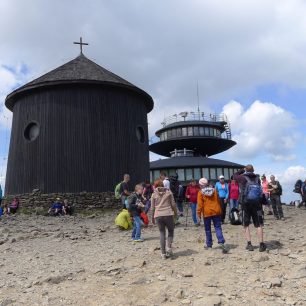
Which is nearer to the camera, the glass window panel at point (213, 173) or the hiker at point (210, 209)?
the hiker at point (210, 209)

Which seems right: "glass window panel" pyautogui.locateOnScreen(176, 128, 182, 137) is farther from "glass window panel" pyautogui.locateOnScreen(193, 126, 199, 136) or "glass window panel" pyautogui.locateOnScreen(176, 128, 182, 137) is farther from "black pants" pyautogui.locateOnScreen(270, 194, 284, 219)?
"black pants" pyautogui.locateOnScreen(270, 194, 284, 219)

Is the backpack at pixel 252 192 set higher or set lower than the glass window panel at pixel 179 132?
lower

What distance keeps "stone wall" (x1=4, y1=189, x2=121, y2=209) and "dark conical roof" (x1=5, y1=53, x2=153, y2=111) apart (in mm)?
6104

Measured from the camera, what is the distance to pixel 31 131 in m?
24.6

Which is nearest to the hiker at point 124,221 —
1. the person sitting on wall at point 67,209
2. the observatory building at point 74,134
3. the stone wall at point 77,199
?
the person sitting on wall at point 67,209

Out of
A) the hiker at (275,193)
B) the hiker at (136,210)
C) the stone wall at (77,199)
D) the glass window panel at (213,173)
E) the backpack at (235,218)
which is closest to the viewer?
the hiker at (136,210)

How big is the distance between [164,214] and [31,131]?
56.0 feet

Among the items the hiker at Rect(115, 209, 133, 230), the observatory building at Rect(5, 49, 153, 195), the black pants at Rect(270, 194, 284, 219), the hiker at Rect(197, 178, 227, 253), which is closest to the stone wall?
the observatory building at Rect(5, 49, 153, 195)

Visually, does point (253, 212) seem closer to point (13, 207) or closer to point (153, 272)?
point (153, 272)

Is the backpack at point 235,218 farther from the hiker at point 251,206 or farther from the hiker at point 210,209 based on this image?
the hiker at point 251,206

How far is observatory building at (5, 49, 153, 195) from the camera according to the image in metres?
23.2

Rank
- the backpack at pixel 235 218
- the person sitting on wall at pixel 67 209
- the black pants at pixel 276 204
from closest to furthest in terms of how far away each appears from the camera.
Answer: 1. the backpack at pixel 235 218
2. the black pants at pixel 276 204
3. the person sitting on wall at pixel 67 209

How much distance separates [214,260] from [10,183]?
18.8 metres

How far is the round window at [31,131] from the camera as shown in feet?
79.6
